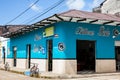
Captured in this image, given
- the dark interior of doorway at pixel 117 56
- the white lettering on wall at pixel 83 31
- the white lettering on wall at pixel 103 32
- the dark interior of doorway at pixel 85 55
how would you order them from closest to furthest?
1. the white lettering on wall at pixel 83 31
2. the white lettering on wall at pixel 103 32
3. the dark interior of doorway at pixel 117 56
4. the dark interior of doorway at pixel 85 55

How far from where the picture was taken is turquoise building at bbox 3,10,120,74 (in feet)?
66.2

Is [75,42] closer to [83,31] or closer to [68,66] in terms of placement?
[83,31]

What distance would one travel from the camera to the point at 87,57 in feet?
82.8

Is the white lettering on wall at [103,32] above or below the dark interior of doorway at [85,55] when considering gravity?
above

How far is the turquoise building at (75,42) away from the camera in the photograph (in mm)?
20188

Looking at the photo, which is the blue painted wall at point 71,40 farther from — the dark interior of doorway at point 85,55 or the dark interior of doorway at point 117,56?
the dark interior of doorway at point 85,55

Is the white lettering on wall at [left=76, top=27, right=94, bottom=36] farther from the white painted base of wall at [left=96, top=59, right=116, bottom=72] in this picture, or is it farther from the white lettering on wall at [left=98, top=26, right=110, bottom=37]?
the white painted base of wall at [left=96, top=59, right=116, bottom=72]

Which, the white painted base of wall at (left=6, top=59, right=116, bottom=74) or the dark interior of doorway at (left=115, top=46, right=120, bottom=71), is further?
the dark interior of doorway at (left=115, top=46, right=120, bottom=71)

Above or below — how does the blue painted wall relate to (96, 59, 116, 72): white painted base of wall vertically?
above

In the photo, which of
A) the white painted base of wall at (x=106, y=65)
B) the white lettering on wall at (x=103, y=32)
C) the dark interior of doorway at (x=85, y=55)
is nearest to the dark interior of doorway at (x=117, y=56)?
the white painted base of wall at (x=106, y=65)

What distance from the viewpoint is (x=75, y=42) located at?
20.5 meters

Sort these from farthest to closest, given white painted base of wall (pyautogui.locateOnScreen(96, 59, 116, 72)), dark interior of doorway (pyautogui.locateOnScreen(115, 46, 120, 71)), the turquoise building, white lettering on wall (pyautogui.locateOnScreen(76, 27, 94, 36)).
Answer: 1. dark interior of doorway (pyautogui.locateOnScreen(115, 46, 120, 71))
2. white painted base of wall (pyautogui.locateOnScreen(96, 59, 116, 72))
3. white lettering on wall (pyautogui.locateOnScreen(76, 27, 94, 36))
4. the turquoise building

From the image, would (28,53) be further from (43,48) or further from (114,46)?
(114,46)

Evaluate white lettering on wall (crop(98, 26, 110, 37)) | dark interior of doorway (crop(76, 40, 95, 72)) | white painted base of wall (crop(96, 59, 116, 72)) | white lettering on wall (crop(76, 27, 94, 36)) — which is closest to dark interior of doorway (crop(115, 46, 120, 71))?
white painted base of wall (crop(96, 59, 116, 72))
